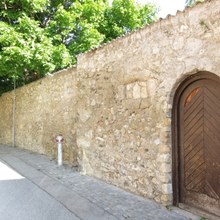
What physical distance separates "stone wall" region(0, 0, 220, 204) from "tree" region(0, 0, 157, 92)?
11.3 ft

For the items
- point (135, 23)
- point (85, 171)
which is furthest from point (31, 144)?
point (135, 23)

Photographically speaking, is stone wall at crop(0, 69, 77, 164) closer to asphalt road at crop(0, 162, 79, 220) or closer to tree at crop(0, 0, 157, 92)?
tree at crop(0, 0, 157, 92)

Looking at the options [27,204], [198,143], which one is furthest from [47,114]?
[198,143]

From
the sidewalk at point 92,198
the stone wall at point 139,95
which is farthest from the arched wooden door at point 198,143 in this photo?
the sidewalk at point 92,198

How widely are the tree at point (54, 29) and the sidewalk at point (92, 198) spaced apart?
475 cm

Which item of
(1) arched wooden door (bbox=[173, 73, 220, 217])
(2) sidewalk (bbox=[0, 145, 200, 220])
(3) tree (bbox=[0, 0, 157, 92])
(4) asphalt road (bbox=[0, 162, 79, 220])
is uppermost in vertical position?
(3) tree (bbox=[0, 0, 157, 92])

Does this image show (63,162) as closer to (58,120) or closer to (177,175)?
(58,120)

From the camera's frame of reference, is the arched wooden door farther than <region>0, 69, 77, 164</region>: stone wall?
No

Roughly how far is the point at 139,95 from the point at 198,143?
1.44m

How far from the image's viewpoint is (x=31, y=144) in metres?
12.6

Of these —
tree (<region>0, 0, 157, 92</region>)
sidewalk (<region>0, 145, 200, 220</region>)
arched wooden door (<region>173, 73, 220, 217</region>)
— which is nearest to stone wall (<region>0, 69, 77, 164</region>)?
tree (<region>0, 0, 157, 92</region>)

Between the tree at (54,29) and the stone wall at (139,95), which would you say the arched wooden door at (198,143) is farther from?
the tree at (54,29)

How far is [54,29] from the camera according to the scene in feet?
43.1

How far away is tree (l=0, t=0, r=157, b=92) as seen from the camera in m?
11.6
